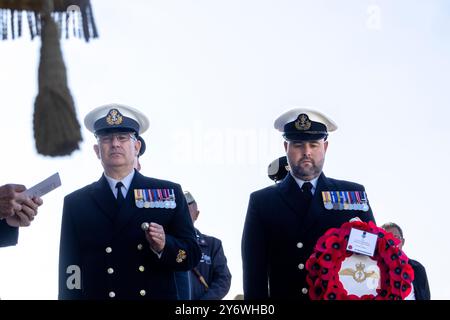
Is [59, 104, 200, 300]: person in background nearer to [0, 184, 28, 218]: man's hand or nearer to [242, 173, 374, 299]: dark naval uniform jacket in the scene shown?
[242, 173, 374, 299]: dark naval uniform jacket

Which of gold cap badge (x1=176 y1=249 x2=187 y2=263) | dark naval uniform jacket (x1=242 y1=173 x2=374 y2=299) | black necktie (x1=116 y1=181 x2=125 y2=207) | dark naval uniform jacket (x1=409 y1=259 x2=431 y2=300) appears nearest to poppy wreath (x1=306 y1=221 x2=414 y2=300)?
Result: dark naval uniform jacket (x1=242 y1=173 x2=374 y2=299)

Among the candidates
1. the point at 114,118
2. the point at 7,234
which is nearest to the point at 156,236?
the point at 7,234

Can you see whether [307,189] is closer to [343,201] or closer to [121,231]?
[343,201]

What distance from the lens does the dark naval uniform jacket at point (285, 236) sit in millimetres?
5785

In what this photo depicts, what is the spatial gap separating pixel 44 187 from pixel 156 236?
31.5 inches

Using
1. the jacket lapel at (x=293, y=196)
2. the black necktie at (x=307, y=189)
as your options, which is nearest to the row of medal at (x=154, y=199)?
the jacket lapel at (x=293, y=196)

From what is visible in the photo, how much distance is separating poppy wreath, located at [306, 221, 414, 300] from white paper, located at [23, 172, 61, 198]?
171cm

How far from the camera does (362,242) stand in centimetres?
532

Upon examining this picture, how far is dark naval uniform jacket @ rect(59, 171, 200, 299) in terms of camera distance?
5691 mm

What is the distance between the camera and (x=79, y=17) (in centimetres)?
370

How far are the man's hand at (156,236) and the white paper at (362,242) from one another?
3.89ft

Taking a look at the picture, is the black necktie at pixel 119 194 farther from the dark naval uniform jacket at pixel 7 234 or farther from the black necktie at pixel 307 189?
the black necktie at pixel 307 189
